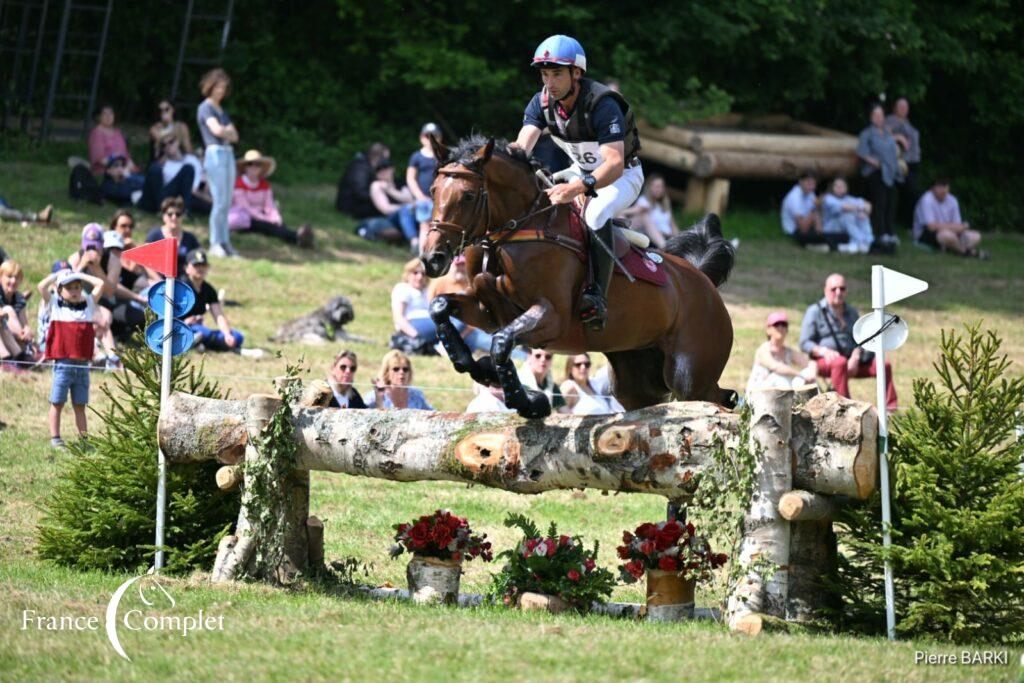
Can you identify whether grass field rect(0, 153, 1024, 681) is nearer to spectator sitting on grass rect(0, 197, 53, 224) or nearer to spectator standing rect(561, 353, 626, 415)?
spectator sitting on grass rect(0, 197, 53, 224)

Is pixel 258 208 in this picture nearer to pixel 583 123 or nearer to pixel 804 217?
pixel 804 217

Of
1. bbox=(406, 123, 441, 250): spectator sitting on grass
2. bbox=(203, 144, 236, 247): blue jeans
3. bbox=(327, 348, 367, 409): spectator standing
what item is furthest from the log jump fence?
bbox=(406, 123, 441, 250): spectator sitting on grass

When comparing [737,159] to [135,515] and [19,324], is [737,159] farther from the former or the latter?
[135,515]

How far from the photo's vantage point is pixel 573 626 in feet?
22.4

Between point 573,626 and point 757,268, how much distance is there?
44.1 ft

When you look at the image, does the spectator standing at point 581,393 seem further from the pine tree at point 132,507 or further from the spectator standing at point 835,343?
the pine tree at point 132,507

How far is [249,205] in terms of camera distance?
57.5 feet

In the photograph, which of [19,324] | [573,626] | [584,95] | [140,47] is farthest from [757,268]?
[573,626]

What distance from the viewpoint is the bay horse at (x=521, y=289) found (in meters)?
7.30

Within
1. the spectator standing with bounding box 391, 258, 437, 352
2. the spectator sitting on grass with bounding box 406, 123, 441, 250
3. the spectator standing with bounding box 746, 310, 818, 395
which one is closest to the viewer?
the spectator standing with bounding box 746, 310, 818, 395

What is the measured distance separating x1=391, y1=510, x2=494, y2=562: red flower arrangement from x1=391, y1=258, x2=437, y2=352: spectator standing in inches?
253

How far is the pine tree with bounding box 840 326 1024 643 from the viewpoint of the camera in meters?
6.86

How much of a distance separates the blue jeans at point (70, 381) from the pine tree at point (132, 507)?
2255 mm

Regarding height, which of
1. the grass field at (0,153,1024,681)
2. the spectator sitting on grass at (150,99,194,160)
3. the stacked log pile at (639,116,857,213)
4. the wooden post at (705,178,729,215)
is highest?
the stacked log pile at (639,116,857,213)
